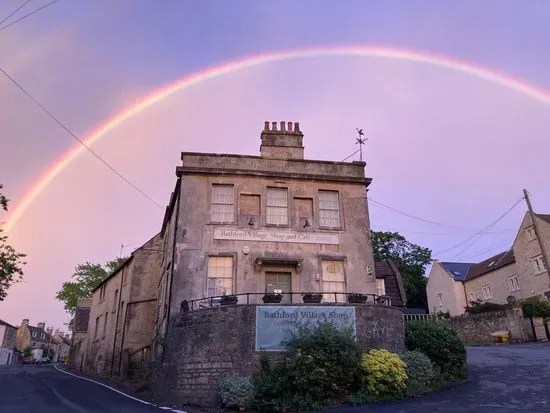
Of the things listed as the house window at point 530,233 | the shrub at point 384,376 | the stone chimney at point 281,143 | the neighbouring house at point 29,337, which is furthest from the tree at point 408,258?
the neighbouring house at point 29,337

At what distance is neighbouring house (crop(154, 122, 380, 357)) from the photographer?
20.5 m

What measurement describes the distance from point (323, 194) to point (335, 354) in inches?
381

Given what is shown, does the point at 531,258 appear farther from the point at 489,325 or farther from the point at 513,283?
the point at 489,325

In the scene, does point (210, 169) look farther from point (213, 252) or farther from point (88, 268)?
point (88, 268)

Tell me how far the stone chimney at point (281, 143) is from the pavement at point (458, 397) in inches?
507

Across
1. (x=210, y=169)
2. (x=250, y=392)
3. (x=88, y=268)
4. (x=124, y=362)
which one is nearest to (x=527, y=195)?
(x=210, y=169)

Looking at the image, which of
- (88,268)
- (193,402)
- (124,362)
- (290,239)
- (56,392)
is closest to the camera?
(193,402)

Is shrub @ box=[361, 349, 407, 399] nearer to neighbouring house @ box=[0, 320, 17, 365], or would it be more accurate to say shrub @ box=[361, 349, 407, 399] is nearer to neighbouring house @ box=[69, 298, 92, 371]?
neighbouring house @ box=[69, 298, 92, 371]

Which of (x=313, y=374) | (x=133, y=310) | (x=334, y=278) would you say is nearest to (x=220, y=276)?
(x=334, y=278)

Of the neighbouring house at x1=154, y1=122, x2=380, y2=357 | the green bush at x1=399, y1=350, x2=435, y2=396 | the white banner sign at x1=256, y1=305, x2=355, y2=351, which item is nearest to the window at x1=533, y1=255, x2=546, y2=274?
the neighbouring house at x1=154, y1=122, x2=380, y2=357

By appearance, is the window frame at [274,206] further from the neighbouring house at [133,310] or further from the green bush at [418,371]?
the neighbouring house at [133,310]

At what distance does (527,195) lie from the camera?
32.8 metres

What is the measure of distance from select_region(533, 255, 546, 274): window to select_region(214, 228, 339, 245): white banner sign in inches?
1099

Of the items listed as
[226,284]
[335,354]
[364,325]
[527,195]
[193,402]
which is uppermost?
[527,195]
